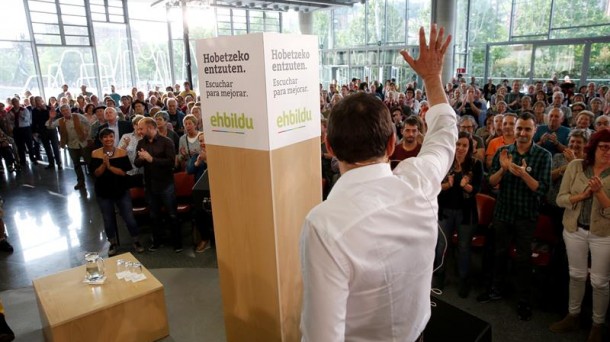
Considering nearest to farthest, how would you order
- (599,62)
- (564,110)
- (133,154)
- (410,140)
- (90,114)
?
1. (410,140)
2. (133,154)
3. (564,110)
4. (90,114)
5. (599,62)

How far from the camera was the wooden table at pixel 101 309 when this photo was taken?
2.90 m

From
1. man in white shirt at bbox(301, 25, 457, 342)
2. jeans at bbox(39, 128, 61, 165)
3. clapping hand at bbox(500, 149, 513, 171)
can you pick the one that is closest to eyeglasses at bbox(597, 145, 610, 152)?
clapping hand at bbox(500, 149, 513, 171)

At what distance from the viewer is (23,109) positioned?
9766 millimetres

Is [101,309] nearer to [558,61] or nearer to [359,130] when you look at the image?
[359,130]

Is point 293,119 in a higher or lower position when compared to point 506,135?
higher

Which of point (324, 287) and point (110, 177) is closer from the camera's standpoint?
point (324, 287)

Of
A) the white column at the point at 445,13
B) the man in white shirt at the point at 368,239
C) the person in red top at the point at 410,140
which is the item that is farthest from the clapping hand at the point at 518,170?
the white column at the point at 445,13

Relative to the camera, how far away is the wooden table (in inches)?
114

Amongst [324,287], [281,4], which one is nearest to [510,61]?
[281,4]

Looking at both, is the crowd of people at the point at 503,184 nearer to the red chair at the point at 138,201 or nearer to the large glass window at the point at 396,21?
the red chair at the point at 138,201

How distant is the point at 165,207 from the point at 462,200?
140 inches

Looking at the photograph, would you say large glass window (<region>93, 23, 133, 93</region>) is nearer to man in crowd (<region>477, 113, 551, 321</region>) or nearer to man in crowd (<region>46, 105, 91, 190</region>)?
man in crowd (<region>46, 105, 91, 190</region>)

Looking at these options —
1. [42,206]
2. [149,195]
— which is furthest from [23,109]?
[149,195]

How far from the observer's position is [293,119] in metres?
2.21
